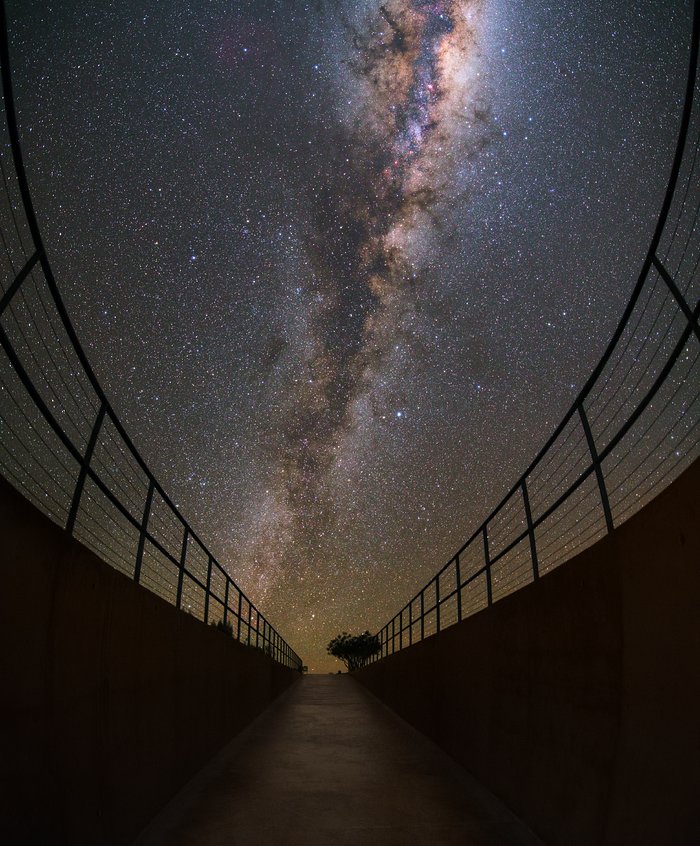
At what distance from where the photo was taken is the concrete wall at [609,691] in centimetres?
300

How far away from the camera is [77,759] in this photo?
12.0 ft

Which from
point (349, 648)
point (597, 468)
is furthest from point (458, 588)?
point (349, 648)

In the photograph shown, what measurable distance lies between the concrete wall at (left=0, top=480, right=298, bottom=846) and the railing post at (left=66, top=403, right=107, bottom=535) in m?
0.17

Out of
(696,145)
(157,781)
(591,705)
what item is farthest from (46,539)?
(696,145)

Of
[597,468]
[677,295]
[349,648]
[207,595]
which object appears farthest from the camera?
[349,648]

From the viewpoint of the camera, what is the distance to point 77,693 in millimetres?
3783

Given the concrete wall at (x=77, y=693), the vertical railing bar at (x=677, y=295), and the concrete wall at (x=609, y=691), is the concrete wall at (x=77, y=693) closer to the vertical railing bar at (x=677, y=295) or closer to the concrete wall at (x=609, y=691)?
the concrete wall at (x=609, y=691)

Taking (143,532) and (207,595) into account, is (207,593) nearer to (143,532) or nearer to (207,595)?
(207,595)

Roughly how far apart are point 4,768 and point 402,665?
502 inches

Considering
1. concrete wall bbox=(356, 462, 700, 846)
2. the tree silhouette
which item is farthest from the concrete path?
the tree silhouette

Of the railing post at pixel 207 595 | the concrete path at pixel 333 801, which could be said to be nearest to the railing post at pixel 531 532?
the concrete path at pixel 333 801

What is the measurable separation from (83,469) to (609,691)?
11.8 ft

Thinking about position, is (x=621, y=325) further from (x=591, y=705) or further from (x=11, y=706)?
(x=11, y=706)

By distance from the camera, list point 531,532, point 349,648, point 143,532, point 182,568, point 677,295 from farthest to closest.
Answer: point 349,648 → point 182,568 → point 531,532 → point 143,532 → point 677,295
